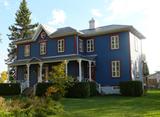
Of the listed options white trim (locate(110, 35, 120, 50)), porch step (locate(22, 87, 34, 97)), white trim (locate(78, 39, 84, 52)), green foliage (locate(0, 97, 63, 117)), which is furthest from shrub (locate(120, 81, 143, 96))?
green foliage (locate(0, 97, 63, 117))

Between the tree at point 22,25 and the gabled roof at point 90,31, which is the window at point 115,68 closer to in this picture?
the gabled roof at point 90,31

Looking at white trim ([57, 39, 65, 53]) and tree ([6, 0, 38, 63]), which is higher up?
tree ([6, 0, 38, 63])

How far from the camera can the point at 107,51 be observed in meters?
32.6

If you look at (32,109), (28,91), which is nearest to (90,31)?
(28,91)

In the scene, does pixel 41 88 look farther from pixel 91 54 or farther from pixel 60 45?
pixel 91 54

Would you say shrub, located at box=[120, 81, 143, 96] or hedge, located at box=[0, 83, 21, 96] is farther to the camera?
hedge, located at box=[0, 83, 21, 96]

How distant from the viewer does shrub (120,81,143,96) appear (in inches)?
1109

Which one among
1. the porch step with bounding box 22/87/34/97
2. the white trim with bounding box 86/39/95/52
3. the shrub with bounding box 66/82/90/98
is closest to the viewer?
the shrub with bounding box 66/82/90/98

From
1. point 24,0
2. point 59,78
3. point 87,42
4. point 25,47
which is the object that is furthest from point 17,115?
point 24,0

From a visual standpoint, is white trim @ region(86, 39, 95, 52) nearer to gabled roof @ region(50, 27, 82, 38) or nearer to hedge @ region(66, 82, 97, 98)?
gabled roof @ region(50, 27, 82, 38)

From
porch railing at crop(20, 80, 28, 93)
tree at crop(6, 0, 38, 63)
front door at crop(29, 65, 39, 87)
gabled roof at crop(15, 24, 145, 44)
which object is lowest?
porch railing at crop(20, 80, 28, 93)

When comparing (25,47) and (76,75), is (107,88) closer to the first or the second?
(76,75)

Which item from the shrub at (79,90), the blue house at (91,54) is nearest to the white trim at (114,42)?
the blue house at (91,54)

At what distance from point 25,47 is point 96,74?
11.5 meters
